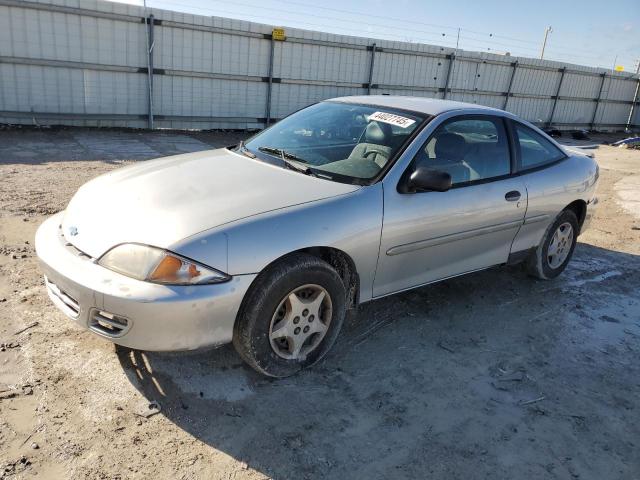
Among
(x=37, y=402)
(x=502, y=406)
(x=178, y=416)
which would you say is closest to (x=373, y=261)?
(x=502, y=406)

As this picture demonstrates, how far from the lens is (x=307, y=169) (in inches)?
136

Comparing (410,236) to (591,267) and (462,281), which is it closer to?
(462,281)

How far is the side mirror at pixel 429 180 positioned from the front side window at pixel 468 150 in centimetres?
20

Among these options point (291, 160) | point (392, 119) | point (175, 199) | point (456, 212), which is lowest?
point (456, 212)

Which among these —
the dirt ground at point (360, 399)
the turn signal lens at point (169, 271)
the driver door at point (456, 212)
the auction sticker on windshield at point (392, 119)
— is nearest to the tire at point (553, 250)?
the dirt ground at point (360, 399)

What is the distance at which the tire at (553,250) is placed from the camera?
4777mm

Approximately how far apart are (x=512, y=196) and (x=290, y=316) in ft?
7.06

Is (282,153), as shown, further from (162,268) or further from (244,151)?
(162,268)

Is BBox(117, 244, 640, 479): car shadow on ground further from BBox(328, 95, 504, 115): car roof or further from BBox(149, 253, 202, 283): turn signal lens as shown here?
BBox(328, 95, 504, 115): car roof

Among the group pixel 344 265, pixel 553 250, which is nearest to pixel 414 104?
pixel 344 265

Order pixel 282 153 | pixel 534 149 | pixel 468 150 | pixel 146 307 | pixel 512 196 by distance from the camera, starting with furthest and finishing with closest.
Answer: pixel 534 149, pixel 512 196, pixel 468 150, pixel 282 153, pixel 146 307

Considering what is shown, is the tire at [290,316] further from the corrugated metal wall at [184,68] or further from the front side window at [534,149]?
the corrugated metal wall at [184,68]

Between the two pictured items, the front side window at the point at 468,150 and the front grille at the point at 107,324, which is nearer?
the front grille at the point at 107,324

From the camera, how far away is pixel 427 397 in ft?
10.1
